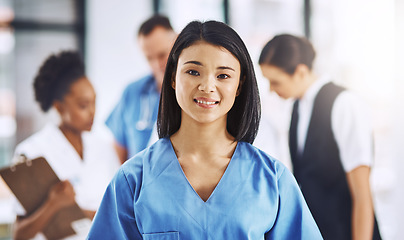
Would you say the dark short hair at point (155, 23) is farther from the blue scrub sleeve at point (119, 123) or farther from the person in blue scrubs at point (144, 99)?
the blue scrub sleeve at point (119, 123)

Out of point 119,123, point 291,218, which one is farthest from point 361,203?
point 119,123

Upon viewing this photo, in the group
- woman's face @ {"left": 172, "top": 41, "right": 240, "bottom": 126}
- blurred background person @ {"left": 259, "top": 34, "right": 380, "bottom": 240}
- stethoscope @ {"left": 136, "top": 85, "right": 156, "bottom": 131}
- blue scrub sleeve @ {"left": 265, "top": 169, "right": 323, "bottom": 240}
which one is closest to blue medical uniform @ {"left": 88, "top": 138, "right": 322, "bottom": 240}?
blue scrub sleeve @ {"left": 265, "top": 169, "right": 323, "bottom": 240}

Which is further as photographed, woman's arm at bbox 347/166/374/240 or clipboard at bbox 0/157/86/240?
clipboard at bbox 0/157/86/240

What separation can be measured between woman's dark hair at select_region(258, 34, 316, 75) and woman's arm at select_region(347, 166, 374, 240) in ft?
1.45

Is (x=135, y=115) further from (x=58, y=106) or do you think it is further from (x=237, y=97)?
(x=237, y=97)

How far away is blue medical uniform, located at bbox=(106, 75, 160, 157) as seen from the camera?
1.79 meters

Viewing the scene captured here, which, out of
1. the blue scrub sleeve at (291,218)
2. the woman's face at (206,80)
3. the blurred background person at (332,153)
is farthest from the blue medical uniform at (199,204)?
the blurred background person at (332,153)

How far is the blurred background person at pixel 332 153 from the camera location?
1526 millimetres

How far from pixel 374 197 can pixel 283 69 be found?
587 millimetres

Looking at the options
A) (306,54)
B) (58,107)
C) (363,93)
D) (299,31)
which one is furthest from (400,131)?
(58,107)

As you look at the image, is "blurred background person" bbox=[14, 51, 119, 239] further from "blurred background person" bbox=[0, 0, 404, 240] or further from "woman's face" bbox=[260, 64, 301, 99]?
"woman's face" bbox=[260, 64, 301, 99]

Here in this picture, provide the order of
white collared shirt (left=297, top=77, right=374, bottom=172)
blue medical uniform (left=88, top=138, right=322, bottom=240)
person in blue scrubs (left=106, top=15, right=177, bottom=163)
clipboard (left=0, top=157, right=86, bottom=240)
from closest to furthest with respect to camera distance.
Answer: blue medical uniform (left=88, top=138, right=322, bottom=240), white collared shirt (left=297, top=77, right=374, bottom=172), clipboard (left=0, top=157, right=86, bottom=240), person in blue scrubs (left=106, top=15, right=177, bottom=163)

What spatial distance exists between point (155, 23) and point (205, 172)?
0.98 meters

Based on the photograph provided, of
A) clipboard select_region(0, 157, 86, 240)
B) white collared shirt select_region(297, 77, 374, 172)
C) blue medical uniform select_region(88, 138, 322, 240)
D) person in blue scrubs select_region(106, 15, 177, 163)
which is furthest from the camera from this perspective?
person in blue scrubs select_region(106, 15, 177, 163)
